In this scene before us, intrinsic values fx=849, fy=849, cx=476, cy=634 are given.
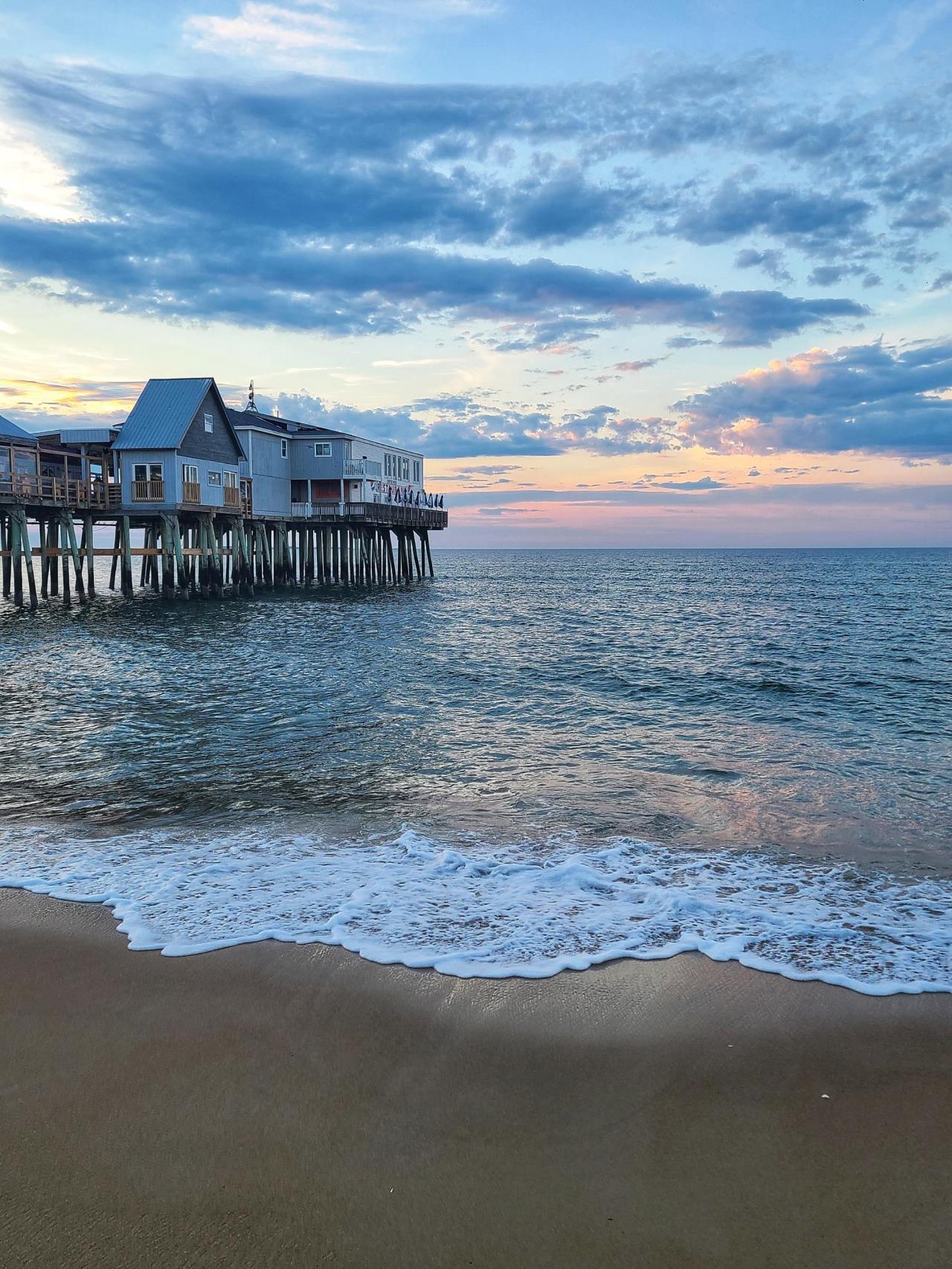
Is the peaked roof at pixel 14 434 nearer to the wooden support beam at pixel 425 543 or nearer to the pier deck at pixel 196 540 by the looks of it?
the pier deck at pixel 196 540

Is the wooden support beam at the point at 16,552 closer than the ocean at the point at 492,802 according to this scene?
No

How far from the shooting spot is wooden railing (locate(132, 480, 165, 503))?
4056cm

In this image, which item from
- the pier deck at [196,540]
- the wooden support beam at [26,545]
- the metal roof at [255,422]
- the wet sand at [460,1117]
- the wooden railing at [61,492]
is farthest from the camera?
the metal roof at [255,422]

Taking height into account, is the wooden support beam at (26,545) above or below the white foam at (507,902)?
above

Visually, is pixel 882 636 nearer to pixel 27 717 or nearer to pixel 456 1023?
pixel 27 717

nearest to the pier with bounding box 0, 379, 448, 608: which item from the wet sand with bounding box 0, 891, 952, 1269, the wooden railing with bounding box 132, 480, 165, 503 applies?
the wooden railing with bounding box 132, 480, 165, 503

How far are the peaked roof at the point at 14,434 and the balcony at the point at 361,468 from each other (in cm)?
1995

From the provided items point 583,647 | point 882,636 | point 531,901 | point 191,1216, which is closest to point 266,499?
point 583,647

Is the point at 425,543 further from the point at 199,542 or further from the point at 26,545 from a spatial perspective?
the point at 26,545

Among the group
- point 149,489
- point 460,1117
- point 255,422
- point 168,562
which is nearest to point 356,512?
point 255,422

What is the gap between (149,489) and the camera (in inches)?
1597

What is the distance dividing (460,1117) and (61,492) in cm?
4003

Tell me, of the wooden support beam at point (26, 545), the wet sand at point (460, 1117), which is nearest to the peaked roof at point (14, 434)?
the wooden support beam at point (26, 545)

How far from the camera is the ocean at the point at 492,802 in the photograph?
6.67 meters
